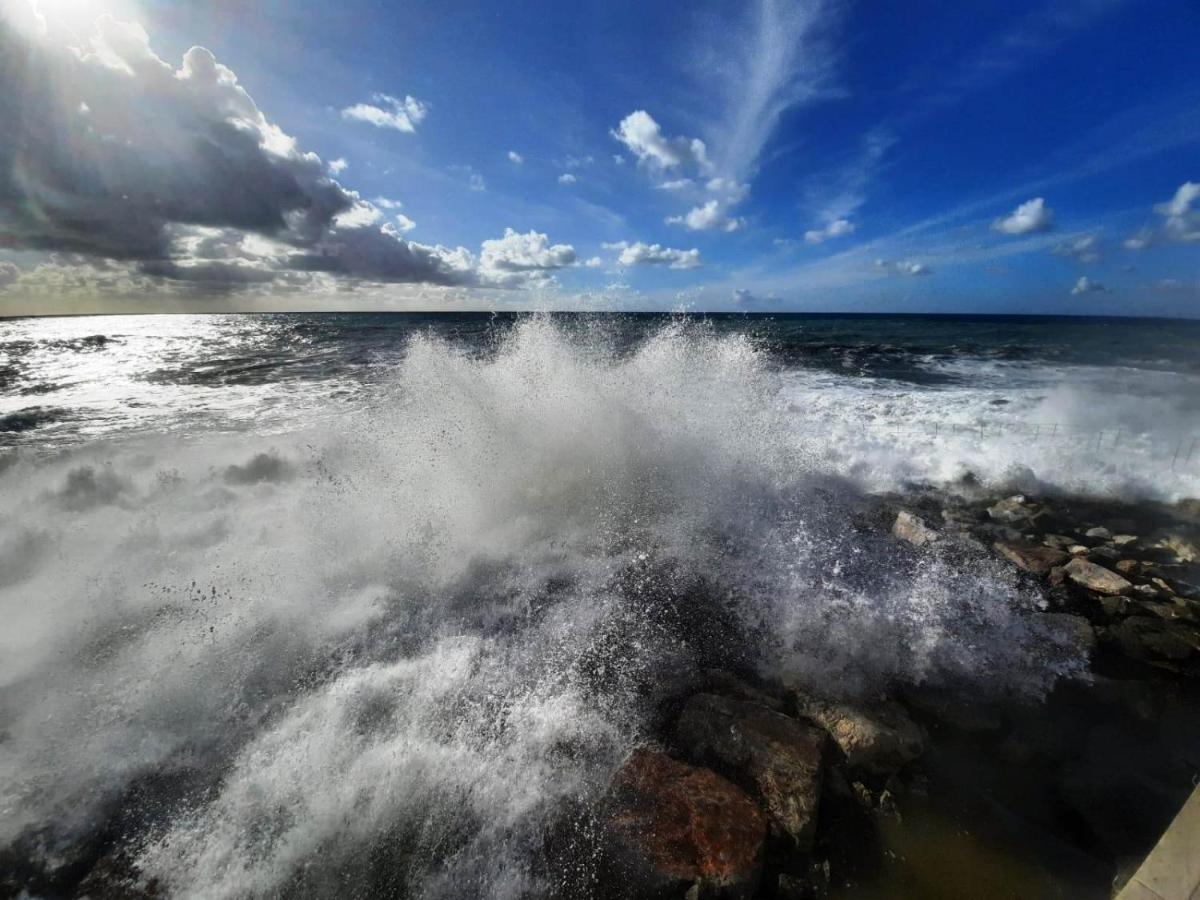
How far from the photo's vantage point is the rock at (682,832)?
10.7ft

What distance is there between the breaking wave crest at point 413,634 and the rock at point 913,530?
1.02 feet

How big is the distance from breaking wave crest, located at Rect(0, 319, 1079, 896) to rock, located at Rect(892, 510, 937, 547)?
0.31 meters

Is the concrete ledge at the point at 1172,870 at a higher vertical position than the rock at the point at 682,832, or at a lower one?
higher

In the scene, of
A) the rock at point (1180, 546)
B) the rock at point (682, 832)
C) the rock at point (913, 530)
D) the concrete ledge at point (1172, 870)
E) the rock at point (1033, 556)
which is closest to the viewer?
the concrete ledge at point (1172, 870)

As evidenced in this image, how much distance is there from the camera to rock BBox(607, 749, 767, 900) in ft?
10.7

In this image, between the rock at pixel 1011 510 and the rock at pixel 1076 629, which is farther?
the rock at pixel 1011 510

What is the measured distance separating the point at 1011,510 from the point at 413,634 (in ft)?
35.9

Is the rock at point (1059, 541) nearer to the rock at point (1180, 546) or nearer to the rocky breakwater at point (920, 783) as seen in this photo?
the rock at point (1180, 546)

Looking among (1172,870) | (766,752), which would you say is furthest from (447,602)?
(1172,870)

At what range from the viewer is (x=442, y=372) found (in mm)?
13133

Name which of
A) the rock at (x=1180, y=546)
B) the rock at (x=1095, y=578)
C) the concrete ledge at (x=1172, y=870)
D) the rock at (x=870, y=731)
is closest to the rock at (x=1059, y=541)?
the rock at (x=1095, y=578)

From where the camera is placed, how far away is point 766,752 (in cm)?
407

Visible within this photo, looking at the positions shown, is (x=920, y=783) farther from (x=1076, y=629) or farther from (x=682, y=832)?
(x=1076, y=629)

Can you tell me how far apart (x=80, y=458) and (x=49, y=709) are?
9697 millimetres
